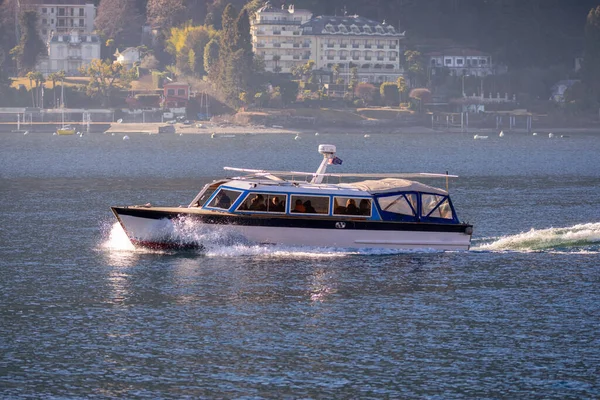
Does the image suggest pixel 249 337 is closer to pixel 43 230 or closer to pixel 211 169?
pixel 43 230

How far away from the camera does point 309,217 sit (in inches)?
2184

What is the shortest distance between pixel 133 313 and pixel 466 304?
45.3ft

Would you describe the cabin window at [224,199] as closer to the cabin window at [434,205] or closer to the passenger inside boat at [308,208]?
the passenger inside boat at [308,208]

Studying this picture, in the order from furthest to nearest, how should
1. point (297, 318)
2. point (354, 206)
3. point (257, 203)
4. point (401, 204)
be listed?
point (401, 204)
point (354, 206)
point (257, 203)
point (297, 318)

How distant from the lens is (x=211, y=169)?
148375 millimetres

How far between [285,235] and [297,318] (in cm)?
1068

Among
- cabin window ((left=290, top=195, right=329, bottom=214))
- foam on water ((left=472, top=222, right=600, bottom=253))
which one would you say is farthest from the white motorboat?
foam on water ((left=472, top=222, right=600, bottom=253))

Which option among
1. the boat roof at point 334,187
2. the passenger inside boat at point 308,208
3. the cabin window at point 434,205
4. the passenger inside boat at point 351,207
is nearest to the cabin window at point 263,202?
the boat roof at point 334,187

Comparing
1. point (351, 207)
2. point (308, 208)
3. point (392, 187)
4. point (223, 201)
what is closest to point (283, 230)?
point (308, 208)

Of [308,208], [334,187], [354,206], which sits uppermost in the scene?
[334,187]

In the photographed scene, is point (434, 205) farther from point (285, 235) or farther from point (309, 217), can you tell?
point (285, 235)

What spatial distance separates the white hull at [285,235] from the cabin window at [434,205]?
3.27 ft

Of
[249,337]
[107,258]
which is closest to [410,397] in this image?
[249,337]

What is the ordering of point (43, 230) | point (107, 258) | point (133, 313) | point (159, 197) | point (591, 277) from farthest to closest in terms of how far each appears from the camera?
point (159, 197) → point (43, 230) → point (107, 258) → point (591, 277) → point (133, 313)
